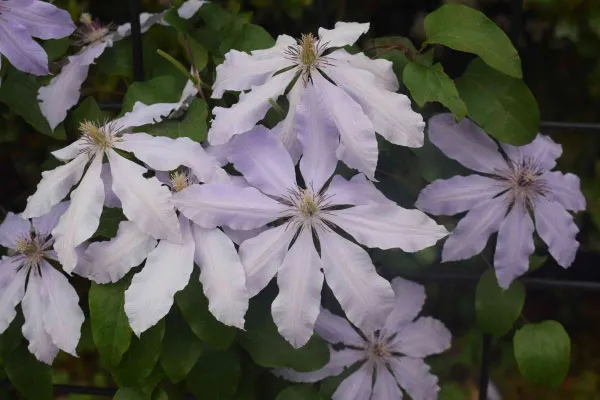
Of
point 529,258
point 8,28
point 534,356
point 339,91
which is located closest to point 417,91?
point 339,91

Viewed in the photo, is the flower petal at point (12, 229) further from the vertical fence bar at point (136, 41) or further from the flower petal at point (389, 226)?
the flower petal at point (389, 226)

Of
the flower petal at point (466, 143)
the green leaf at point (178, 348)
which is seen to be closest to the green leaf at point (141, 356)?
the green leaf at point (178, 348)

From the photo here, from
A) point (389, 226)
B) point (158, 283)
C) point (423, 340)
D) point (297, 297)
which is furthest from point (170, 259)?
point (423, 340)

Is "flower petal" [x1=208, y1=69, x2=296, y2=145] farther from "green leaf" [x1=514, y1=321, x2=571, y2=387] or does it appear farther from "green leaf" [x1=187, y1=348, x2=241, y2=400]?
"green leaf" [x1=514, y1=321, x2=571, y2=387]

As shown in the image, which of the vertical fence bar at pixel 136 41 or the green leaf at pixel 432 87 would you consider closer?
the green leaf at pixel 432 87

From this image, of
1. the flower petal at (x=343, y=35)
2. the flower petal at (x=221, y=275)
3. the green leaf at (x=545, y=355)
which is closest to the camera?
the flower petal at (x=221, y=275)

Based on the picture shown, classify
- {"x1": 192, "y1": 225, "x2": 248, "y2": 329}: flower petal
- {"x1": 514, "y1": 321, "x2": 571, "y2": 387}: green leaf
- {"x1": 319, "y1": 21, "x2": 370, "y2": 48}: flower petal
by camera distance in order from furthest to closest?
{"x1": 514, "y1": 321, "x2": 571, "y2": 387}: green leaf → {"x1": 319, "y1": 21, "x2": 370, "y2": 48}: flower petal → {"x1": 192, "y1": 225, "x2": 248, "y2": 329}: flower petal

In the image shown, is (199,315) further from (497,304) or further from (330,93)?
(497,304)

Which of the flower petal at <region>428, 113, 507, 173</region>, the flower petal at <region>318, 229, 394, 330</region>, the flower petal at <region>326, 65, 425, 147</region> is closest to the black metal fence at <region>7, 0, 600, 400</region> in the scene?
the flower petal at <region>428, 113, 507, 173</region>
